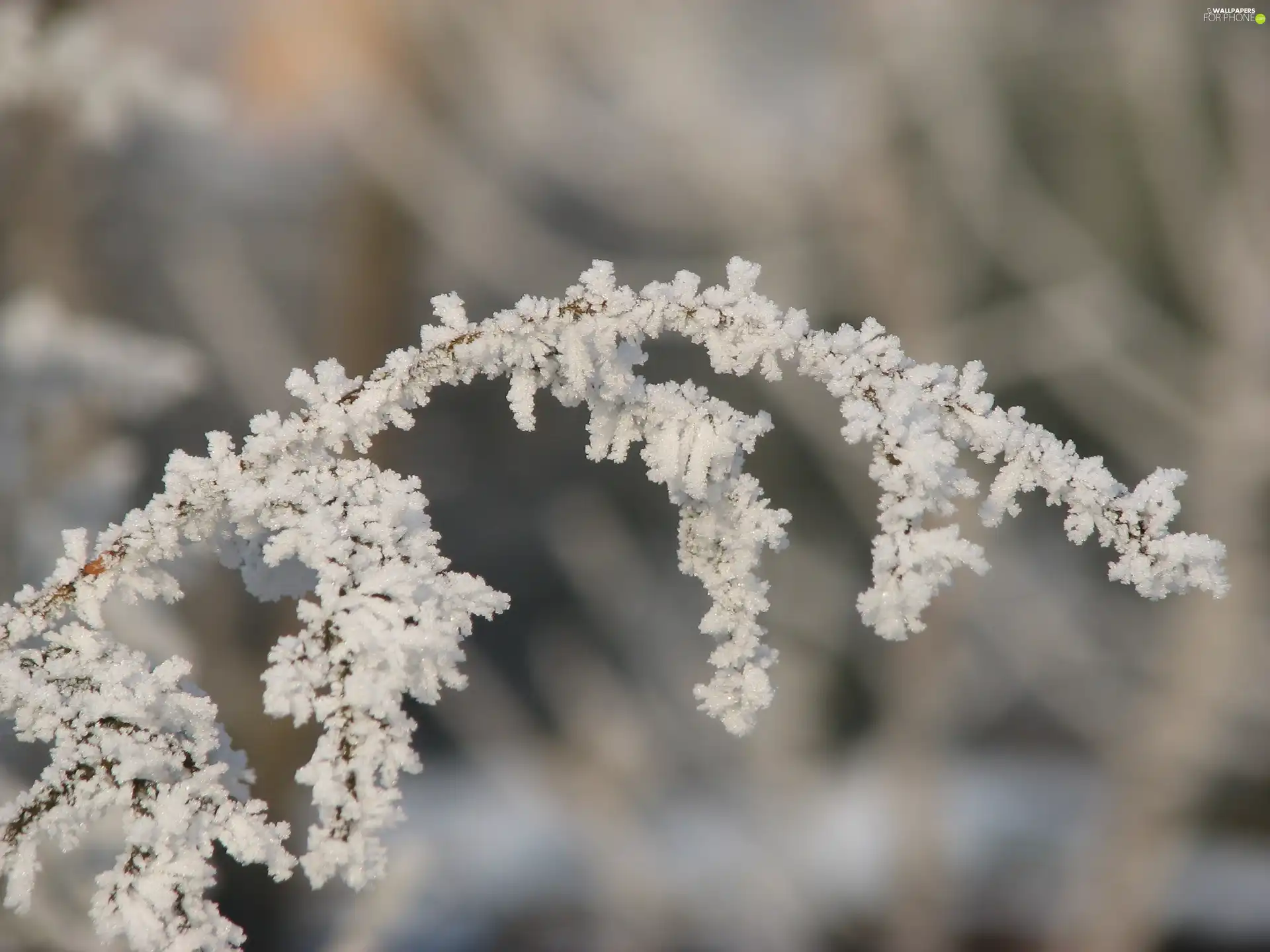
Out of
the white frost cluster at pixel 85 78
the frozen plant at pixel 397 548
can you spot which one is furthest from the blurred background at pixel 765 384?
the frozen plant at pixel 397 548

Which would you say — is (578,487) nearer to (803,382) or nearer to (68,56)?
(803,382)

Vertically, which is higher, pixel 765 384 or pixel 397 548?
pixel 765 384

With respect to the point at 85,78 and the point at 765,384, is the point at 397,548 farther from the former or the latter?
the point at 765,384

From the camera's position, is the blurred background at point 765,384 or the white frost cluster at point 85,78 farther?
the blurred background at point 765,384

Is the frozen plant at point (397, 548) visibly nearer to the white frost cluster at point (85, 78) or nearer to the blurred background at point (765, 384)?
the blurred background at point (765, 384)

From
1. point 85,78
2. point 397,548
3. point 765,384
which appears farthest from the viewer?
point 765,384

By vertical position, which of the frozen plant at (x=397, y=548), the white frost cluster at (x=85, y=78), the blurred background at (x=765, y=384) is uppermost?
the blurred background at (x=765, y=384)

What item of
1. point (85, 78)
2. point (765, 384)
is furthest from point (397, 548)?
point (765, 384)

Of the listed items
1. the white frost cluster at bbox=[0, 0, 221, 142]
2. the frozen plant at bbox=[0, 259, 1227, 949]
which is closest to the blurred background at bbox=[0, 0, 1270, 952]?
the white frost cluster at bbox=[0, 0, 221, 142]
